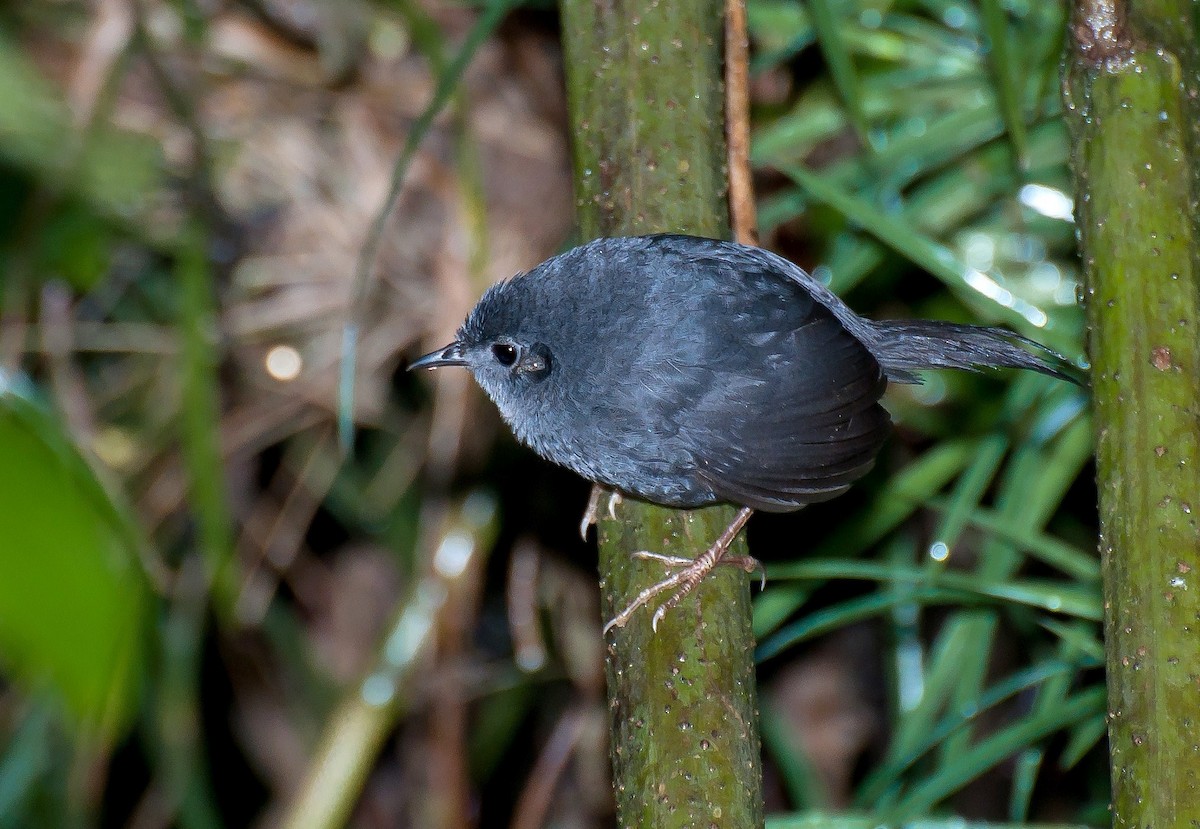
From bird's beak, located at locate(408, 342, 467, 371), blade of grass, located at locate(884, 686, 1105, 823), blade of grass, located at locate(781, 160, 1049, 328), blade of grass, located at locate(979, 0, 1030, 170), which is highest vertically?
blade of grass, located at locate(979, 0, 1030, 170)

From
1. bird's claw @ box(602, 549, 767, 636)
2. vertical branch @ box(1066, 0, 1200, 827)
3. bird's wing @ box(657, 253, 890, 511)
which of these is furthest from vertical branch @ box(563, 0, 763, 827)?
vertical branch @ box(1066, 0, 1200, 827)

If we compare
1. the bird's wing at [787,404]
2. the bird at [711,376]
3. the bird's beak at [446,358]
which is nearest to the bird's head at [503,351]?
the bird's beak at [446,358]

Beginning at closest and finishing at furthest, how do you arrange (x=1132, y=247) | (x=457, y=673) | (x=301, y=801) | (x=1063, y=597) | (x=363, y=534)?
(x=1132, y=247) < (x=1063, y=597) < (x=301, y=801) < (x=457, y=673) < (x=363, y=534)

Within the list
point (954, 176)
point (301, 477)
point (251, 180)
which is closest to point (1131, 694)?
point (954, 176)

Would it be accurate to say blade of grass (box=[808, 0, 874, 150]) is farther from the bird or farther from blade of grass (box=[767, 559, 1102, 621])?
blade of grass (box=[767, 559, 1102, 621])

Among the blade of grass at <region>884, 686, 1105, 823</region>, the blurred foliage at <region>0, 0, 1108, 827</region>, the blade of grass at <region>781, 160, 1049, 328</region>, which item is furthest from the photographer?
the blurred foliage at <region>0, 0, 1108, 827</region>

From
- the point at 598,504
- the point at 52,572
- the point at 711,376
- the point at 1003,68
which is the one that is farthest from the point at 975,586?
the point at 52,572

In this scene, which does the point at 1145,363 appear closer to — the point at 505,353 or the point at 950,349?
the point at 950,349

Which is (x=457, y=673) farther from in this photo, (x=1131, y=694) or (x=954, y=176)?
(x=1131, y=694)
